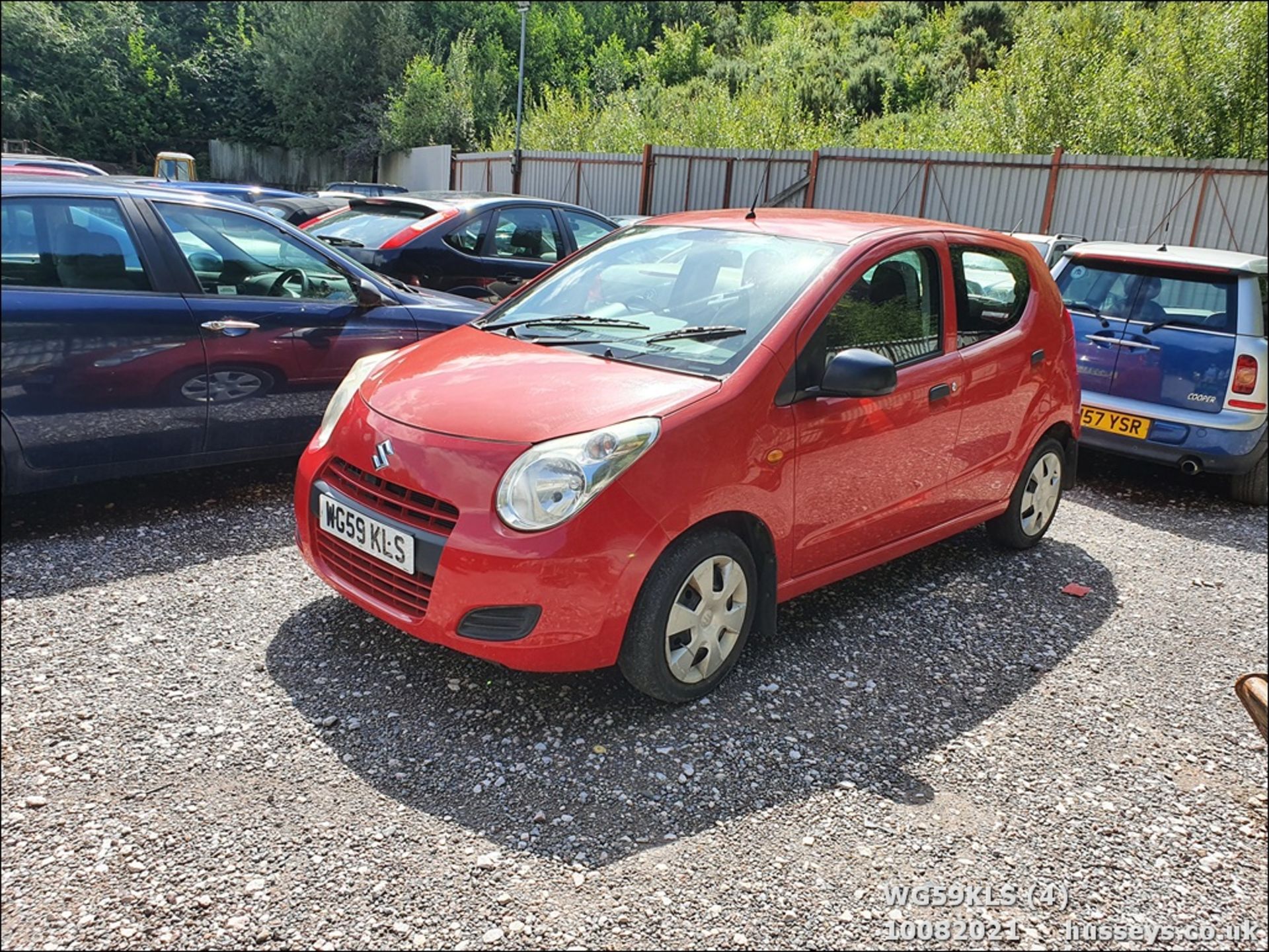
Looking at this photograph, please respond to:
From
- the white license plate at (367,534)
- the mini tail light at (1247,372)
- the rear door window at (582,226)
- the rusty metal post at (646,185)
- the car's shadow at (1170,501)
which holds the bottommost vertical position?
the car's shadow at (1170,501)

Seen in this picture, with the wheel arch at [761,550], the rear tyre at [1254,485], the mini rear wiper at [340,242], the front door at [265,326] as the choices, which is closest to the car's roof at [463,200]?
the mini rear wiper at [340,242]

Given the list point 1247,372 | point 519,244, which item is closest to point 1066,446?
point 1247,372

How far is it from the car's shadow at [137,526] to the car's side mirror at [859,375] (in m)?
2.48

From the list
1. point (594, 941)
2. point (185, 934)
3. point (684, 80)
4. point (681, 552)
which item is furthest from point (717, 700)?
point (684, 80)

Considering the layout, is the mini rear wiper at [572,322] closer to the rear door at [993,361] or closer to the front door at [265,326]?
the front door at [265,326]

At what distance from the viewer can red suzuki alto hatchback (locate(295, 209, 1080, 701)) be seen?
2904mm

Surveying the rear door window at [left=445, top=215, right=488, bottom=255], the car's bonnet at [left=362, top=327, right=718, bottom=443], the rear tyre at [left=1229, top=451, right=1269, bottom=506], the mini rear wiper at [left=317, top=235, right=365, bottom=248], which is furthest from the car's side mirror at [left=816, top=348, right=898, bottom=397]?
the mini rear wiper at [left=317, top=235, right=365, bottom=248]

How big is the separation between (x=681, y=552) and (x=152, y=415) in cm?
222

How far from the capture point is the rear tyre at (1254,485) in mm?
6215

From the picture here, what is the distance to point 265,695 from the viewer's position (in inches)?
120

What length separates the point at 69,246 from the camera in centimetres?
316

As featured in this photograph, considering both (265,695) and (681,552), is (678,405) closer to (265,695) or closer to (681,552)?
(681,552)

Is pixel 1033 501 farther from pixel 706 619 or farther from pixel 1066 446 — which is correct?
pixel 706 619

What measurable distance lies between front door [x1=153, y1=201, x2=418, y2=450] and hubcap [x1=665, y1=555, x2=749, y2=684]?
2.29m
